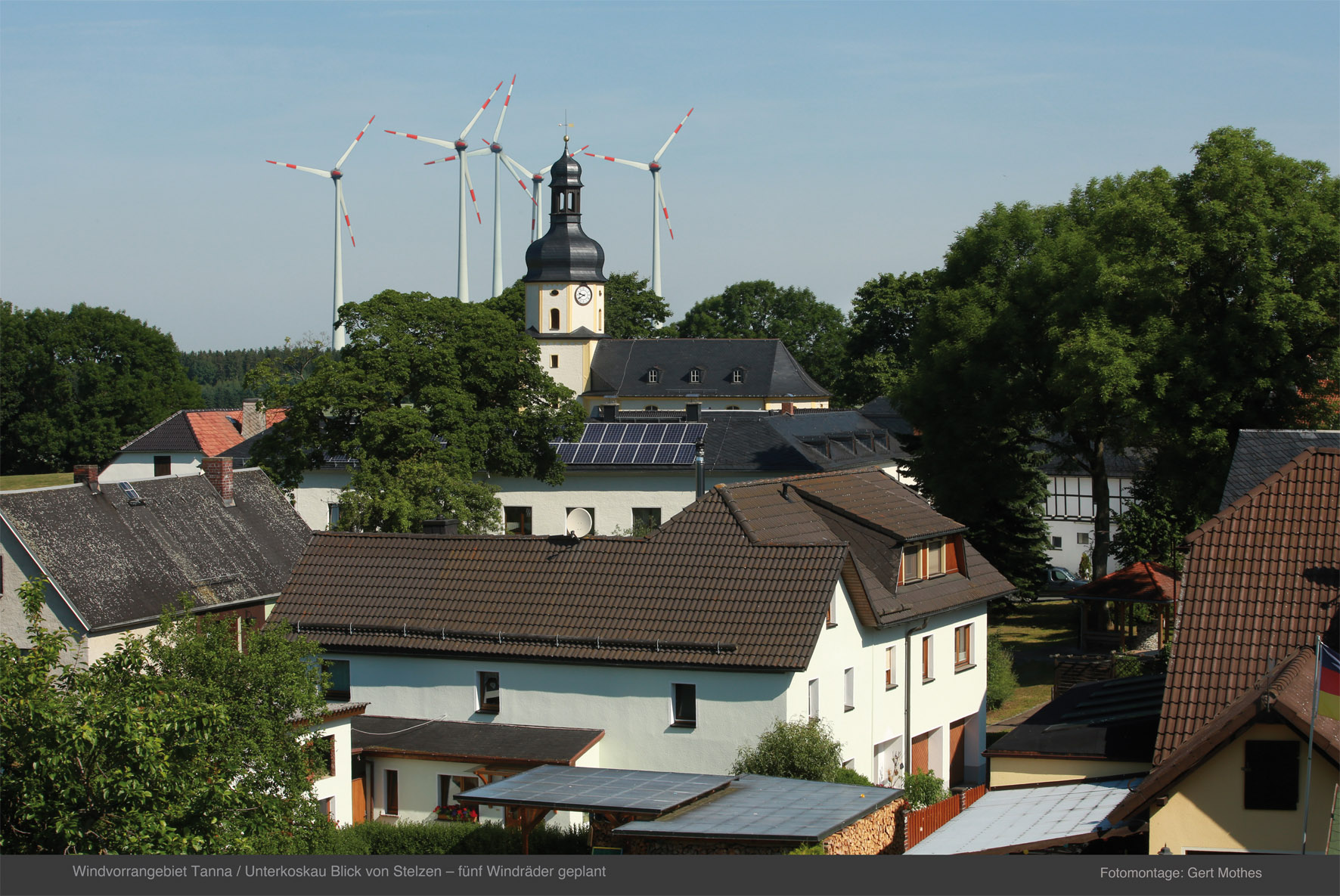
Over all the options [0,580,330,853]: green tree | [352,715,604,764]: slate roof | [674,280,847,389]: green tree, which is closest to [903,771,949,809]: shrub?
[352,715,604,764]: slate roof

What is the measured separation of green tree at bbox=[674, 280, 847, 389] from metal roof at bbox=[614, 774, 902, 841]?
119m

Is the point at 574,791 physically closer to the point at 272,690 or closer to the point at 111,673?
the point at 272,690

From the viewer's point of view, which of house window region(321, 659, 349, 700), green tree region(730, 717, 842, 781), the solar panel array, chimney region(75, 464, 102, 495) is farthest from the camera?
the solar panel array

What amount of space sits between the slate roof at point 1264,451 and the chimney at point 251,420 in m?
67.2

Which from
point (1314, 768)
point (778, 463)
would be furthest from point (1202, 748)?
point (778, 463)

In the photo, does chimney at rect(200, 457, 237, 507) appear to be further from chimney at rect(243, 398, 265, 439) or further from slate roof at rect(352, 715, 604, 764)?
chimney at rect(243, 398, 265, 439)

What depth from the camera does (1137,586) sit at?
4094cm

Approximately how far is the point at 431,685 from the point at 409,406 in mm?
19929

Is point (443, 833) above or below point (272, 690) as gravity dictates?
below

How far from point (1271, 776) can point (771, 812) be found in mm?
6281

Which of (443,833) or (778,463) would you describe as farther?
(778,463)

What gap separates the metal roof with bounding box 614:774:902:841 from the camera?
17.8 meters

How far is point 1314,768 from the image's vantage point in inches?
683

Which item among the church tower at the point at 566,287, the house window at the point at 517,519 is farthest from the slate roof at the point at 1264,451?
the church tower at the point at 566,287
